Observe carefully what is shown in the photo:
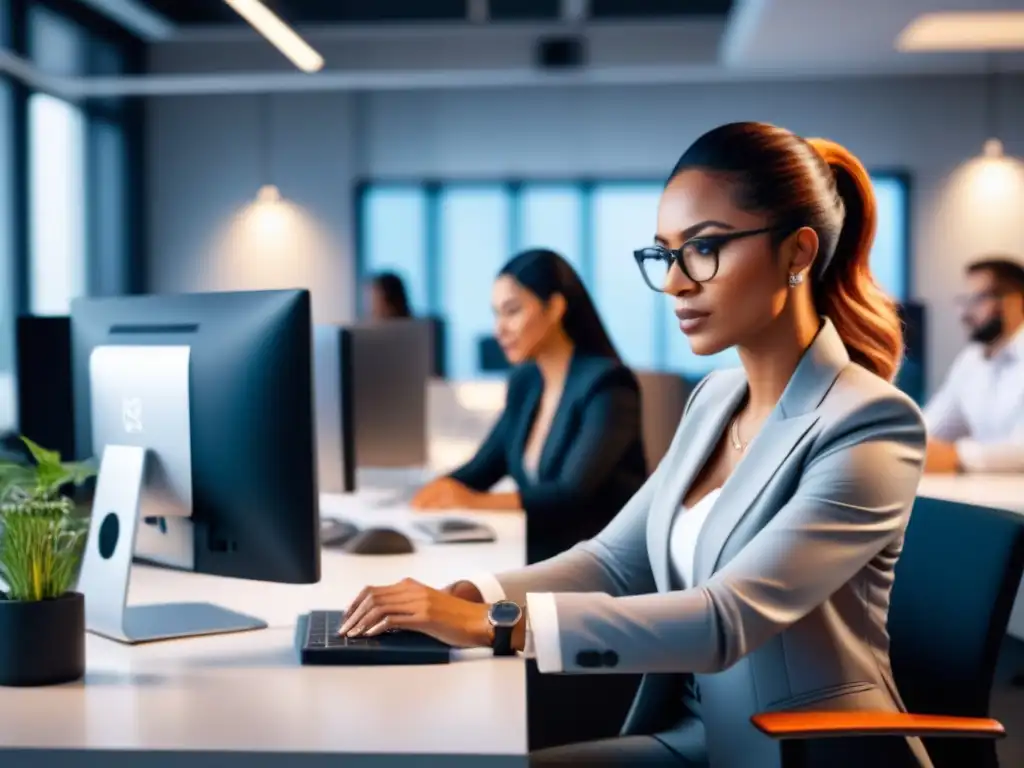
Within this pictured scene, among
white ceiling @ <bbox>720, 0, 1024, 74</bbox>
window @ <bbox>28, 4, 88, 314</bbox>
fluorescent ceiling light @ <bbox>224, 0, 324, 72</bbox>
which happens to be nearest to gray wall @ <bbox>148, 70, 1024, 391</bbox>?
white ceiling @ <bbox>720, 0, 1024, 74</bbox>

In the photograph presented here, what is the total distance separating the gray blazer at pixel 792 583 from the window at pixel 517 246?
297 inches

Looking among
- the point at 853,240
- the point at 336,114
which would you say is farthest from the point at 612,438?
the point at 336,114

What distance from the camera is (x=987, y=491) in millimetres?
3254

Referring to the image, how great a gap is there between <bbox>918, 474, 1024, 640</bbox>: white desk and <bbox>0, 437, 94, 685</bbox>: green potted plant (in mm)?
2151

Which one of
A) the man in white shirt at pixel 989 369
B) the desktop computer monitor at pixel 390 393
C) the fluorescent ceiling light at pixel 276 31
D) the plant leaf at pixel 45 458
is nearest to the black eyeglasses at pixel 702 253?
the plant leaf at pixel 45 458

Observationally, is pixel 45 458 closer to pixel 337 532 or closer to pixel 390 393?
pixel 337 532

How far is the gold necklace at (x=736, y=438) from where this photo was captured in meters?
1.75

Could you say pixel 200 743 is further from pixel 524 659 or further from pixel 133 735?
pixel 524 659

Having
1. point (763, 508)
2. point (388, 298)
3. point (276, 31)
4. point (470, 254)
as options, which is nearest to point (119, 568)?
point (763, 508)

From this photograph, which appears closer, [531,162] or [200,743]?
[200,743]

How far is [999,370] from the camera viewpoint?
4.59m

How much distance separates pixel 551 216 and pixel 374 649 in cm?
786

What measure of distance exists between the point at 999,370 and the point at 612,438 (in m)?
2.11

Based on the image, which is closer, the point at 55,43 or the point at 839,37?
the point at 839,37
